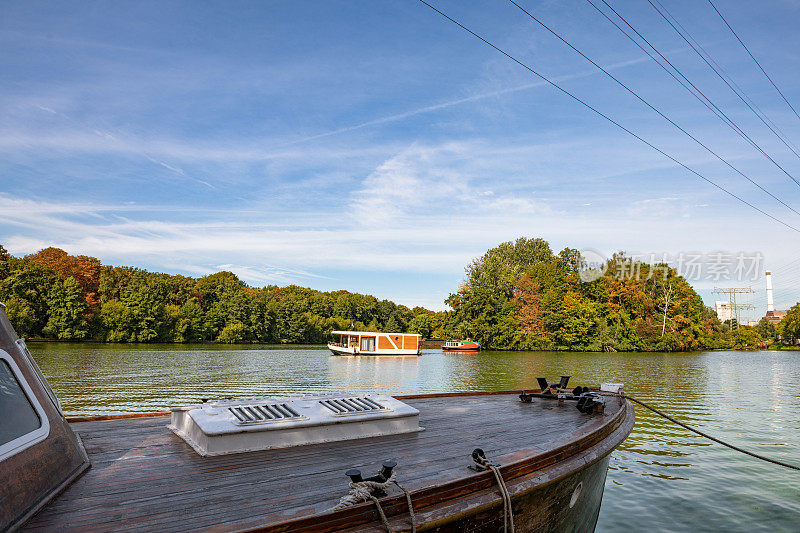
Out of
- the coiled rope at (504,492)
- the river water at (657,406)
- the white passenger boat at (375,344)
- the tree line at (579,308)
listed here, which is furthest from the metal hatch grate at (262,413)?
the tree line at (579,308)

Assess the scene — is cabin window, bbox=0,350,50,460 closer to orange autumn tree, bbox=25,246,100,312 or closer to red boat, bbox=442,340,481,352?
red boat, bbox=442,340,481,352

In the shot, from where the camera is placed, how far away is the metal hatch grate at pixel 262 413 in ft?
Result: 15.9

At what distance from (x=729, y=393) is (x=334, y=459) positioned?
23410 millimetres

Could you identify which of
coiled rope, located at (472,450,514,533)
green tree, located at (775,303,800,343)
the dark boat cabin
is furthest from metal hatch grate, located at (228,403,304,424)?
green tree, located at (775,303,800,343)

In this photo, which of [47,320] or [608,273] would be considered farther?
[608,273]

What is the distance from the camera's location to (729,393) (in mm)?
21594

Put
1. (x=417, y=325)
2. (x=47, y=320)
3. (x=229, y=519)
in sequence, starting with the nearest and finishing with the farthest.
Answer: (x=229, y=519), (x=47, y=320), (x=417, y=325)

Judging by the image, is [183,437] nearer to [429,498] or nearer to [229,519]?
[229,519]

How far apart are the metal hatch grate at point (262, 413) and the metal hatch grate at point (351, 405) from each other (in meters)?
0.46

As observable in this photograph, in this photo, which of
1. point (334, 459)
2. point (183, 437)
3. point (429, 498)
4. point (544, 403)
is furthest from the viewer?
point (544, 403)

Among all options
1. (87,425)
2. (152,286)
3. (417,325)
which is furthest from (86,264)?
(87,425)

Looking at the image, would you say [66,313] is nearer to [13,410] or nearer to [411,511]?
[13,410]

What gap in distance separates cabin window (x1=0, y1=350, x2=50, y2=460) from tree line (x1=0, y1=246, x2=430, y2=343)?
5862cm

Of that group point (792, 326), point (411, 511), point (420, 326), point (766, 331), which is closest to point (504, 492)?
point (411, 511)
